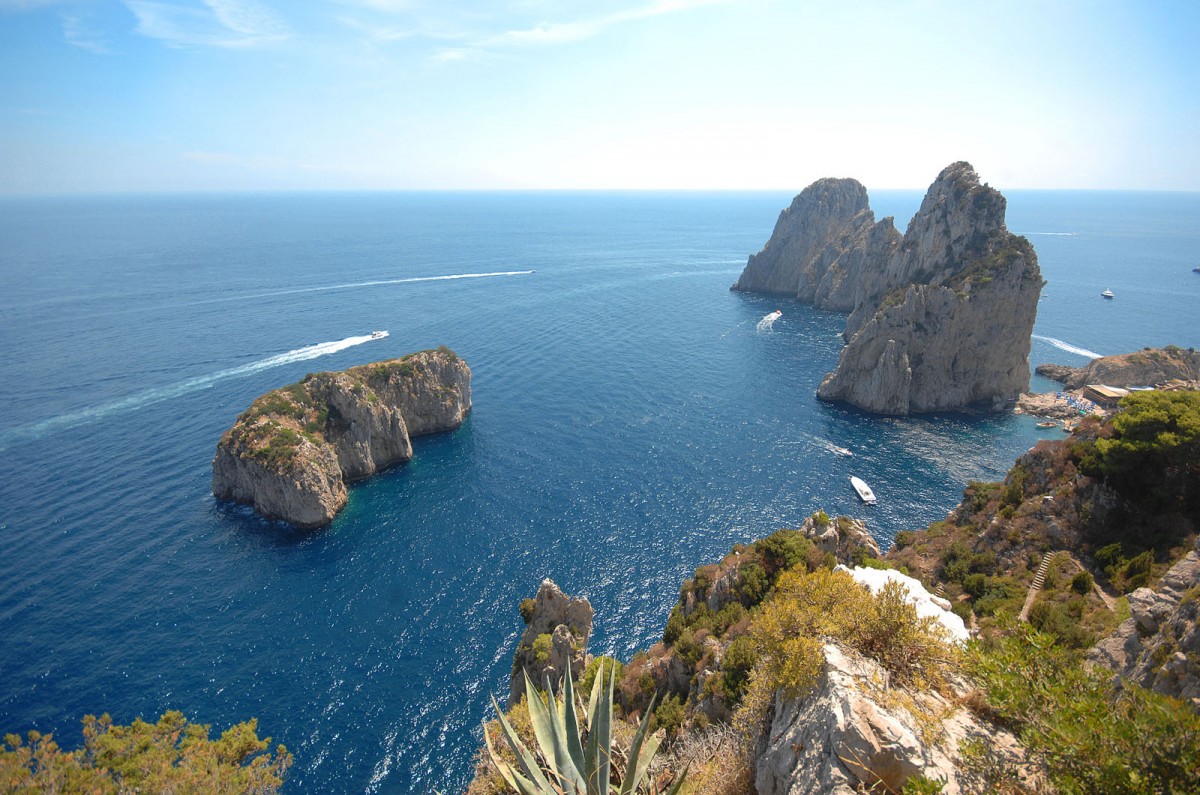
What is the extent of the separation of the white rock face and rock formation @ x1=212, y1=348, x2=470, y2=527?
177ft

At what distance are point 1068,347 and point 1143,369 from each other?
23701 millimetres

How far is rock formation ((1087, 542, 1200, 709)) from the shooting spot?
47.4ft

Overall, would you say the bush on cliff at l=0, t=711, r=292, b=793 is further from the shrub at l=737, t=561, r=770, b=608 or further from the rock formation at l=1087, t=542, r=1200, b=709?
the rock formation at l=1087, t=542, r=1200, b=709

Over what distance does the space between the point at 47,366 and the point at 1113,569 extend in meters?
135

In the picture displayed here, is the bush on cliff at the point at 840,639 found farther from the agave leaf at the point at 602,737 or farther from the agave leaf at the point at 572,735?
the agave leaf at the point at 572,735

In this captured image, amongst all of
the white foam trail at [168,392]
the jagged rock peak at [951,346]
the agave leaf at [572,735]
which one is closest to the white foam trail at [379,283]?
the white foam trail at [168,392]

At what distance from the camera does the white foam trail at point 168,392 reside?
7509cm

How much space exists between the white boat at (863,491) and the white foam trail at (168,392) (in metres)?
89.0

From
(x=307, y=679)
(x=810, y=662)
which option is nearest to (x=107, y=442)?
(x=307, y=679)

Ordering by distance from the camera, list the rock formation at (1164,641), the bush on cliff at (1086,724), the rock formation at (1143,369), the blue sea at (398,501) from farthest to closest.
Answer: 1. the rock formation at (1143,369)
2. the blue sea at (398,501)
3. the rock formation at (1164,641)
4. the bush on cliff at (1086,724)

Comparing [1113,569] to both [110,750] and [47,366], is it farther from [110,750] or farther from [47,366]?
[47,366]

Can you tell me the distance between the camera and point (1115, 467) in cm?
3441

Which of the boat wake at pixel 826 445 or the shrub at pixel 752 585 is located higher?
the shrub at pixel 752 585

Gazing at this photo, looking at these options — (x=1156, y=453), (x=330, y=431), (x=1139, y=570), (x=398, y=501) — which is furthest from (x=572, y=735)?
(x=330, y=431)
